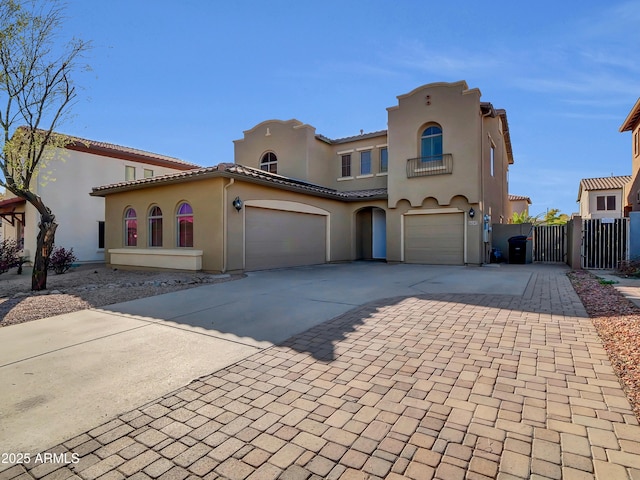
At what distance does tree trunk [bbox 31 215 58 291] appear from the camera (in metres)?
9.27

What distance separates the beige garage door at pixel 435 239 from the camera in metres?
15.3

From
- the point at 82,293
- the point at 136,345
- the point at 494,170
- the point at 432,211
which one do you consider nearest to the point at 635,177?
the point at 494,170

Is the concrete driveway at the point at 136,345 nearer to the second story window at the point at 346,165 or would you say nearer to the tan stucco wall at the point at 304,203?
the tan stucco wall at the point at 304,203

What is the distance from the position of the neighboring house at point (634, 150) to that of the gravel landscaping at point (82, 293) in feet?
63.1

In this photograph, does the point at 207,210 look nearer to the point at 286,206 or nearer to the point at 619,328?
the point at 286,206

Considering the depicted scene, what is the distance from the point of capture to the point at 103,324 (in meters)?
5.67

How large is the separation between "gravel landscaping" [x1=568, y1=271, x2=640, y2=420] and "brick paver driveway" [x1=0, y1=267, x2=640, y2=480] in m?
0.11

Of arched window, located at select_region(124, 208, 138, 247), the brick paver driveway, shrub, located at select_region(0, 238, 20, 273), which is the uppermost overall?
arched window, located at select_region(124, 208, 138, 247)

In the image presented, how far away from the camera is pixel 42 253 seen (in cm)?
945

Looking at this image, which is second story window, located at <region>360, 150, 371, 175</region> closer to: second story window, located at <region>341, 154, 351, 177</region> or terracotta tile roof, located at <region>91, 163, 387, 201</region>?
second story window, located at <region>341, 154, 351, 177</region>

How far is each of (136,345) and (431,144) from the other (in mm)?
14925

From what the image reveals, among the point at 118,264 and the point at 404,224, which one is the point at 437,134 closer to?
the point at 404,224

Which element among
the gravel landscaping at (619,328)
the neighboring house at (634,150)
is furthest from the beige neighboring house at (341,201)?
the gravel landscaping at (619,328)

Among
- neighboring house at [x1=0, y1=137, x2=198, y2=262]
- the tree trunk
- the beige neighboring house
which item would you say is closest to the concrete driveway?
the beige neighboring house
